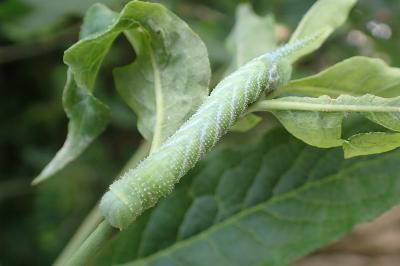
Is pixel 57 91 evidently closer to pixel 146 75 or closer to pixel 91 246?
pixel 146 75

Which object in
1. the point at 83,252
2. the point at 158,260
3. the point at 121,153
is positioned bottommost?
the point at 121,153

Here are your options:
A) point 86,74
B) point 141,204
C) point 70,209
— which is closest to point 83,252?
point 141,204

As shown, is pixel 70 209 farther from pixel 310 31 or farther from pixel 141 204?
pixel 141 204

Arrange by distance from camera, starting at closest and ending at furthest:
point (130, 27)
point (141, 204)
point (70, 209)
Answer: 1. point (141, 204)
2. point (130, 27)
3. point (70, 209)

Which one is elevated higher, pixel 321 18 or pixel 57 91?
pixel 321 18

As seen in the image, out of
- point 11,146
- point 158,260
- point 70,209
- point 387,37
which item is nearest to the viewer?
point 158,260

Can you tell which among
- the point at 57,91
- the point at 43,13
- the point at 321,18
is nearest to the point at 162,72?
the point at 321,18

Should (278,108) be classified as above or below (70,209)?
above
